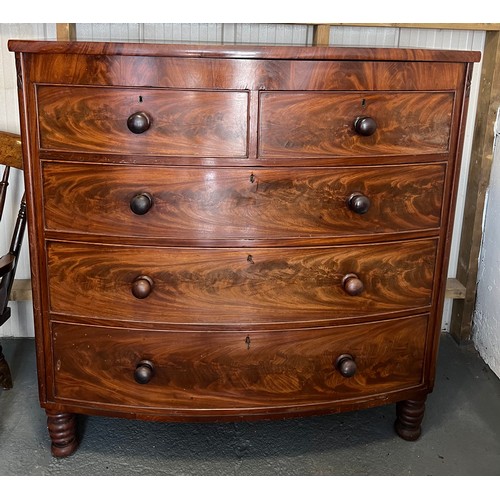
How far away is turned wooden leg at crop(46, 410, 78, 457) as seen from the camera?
207 centimetres

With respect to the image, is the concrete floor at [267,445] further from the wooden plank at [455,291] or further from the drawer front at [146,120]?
the drawer front at [146,120]

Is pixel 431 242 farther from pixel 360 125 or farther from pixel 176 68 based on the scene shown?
pixel 176 68

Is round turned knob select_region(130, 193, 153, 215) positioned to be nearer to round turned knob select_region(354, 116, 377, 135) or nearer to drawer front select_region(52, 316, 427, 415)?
drawer front select_region(52, 316, 427, 415)

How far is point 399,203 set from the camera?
1893 mm

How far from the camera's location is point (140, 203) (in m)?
1.75

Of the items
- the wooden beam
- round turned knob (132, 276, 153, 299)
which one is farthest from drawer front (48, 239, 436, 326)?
the wooden beam

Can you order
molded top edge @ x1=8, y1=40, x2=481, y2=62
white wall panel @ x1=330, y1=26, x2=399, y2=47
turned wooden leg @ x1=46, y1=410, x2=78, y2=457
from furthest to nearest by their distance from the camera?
white wall panel @ x1=330, y1=26, x2=399, y2=47, turned wooden leg @ x1=46, y1=410, x2=78, y2=457, molded top edge @ x1=8, y1=40, x2=481, y2=62

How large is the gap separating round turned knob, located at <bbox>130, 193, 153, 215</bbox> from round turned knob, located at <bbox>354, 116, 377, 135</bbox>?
0.56 m

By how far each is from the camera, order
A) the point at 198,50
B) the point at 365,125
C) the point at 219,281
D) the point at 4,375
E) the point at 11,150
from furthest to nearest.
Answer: the point at 4,375
the point at 11,150
the point at 219,281
the point at 365,125
the point at 198,50

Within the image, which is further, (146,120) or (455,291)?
(455,291)

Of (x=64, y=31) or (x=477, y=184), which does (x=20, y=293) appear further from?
Result: (x=477, y=184)

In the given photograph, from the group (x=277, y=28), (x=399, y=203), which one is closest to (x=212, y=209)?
(x=399, y=203)

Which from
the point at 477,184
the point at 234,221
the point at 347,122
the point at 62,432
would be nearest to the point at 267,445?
the point at 62,432

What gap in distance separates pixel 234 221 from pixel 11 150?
94 cm
